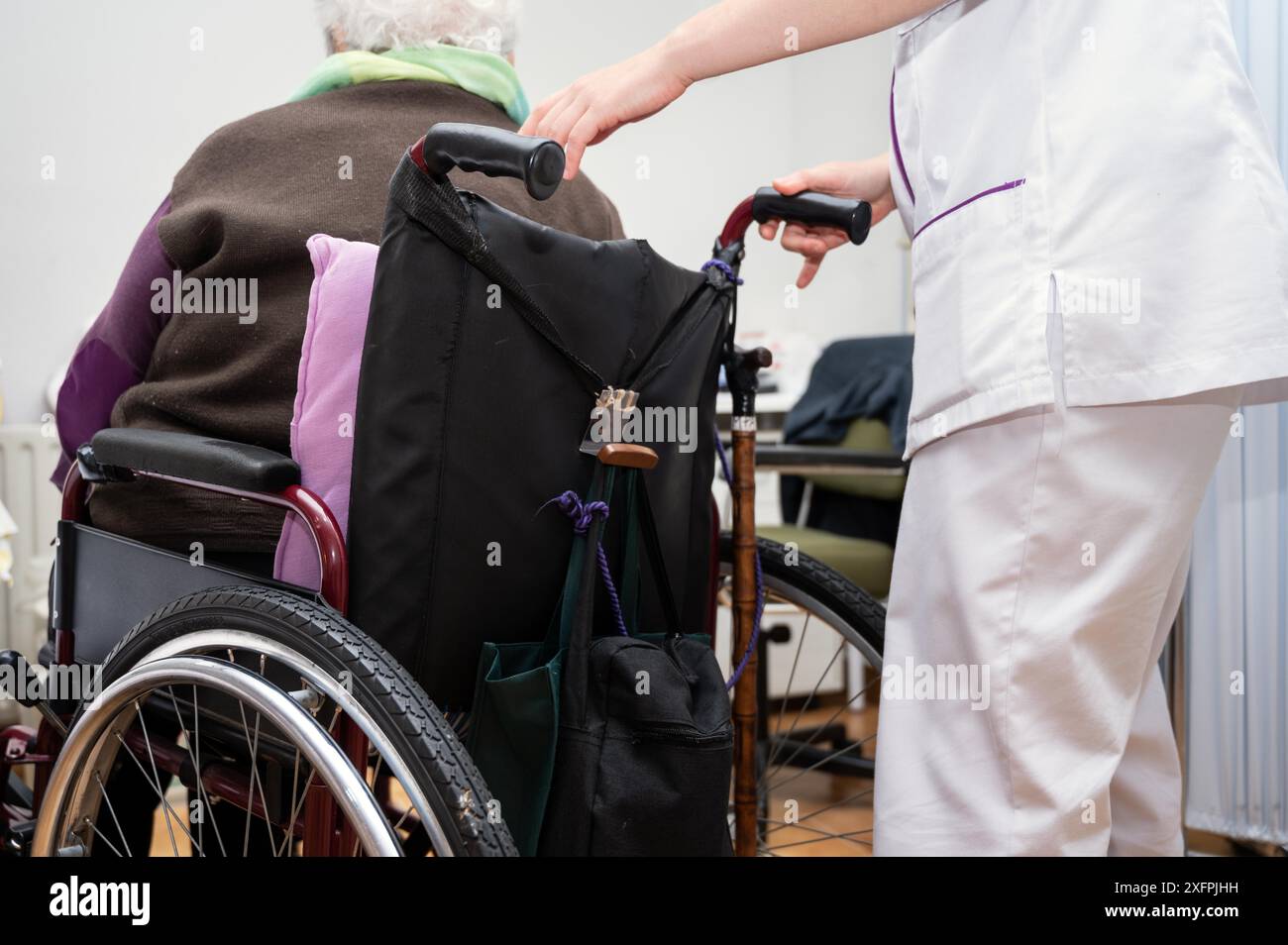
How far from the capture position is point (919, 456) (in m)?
0.93

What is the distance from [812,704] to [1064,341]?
2185mm

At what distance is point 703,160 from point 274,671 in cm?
251

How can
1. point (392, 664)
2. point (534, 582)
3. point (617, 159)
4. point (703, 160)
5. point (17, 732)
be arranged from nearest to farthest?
point (392, 664)
point (534, 582)
point (17, 732)
point (617, 159)
point (703, 160)

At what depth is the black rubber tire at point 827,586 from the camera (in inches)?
44.1

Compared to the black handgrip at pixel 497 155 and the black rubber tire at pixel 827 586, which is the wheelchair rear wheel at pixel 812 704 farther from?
the black handgrip at pixel 497 155

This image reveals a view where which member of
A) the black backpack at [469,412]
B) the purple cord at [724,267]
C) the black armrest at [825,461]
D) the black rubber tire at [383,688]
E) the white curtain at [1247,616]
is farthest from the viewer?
the black armrest at [825,461]

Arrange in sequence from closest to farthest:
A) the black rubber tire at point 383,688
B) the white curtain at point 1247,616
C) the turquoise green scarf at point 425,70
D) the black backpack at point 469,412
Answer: the black rubber tire at point 383,688 → the black backpack at point 469,412 → the turquoise green scarf at point 425,70 → the white curtain at point 1247,616

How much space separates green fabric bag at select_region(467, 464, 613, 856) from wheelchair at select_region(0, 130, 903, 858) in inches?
1.7

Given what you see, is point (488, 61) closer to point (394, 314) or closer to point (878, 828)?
point (394, 314)

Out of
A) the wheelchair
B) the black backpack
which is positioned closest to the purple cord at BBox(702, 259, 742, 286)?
the wheelchair

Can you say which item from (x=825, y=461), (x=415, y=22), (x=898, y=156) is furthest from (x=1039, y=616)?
(x=825, y=461)

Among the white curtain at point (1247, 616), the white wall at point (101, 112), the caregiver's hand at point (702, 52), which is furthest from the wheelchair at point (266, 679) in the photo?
the white wall at point (101, 112)

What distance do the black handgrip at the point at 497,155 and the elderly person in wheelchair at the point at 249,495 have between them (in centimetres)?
27

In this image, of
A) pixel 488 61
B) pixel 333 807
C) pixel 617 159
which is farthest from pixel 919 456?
pixel 617 159
